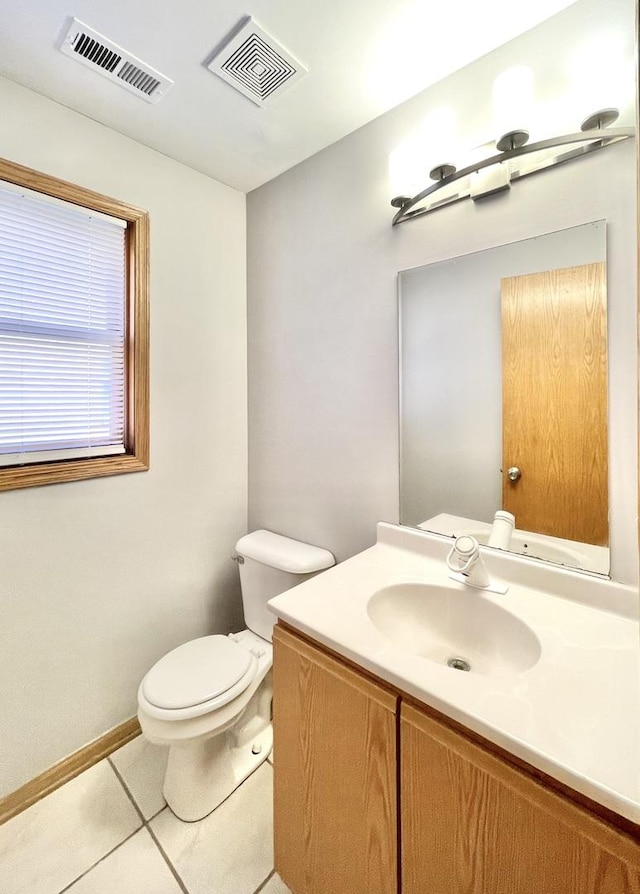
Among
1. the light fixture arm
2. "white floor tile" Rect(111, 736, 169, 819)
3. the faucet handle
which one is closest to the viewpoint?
the light fixture arm

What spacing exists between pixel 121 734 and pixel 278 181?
2487 mm

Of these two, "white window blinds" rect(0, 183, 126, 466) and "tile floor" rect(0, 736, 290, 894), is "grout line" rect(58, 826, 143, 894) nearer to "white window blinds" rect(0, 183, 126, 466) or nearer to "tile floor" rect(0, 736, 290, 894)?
"tile floor" rect(0, 736, 290, 894)

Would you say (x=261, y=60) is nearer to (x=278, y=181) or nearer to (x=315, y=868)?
(x=278, y=181)

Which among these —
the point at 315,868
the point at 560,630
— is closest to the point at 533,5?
the point at 560,630

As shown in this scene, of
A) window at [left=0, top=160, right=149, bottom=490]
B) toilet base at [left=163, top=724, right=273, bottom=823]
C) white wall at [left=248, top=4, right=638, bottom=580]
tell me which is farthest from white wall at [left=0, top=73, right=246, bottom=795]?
toilet base at [left=163, top=724, right=273, bottom=823]

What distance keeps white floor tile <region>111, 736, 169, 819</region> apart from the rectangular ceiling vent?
244 centimetres

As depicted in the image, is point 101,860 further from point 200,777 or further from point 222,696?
point 222,696

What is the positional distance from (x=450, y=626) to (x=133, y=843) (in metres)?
1.22

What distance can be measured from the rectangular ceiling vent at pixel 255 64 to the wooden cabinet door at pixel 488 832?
174 cm

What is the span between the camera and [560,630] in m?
0.89

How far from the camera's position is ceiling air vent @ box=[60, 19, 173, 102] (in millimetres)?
1100

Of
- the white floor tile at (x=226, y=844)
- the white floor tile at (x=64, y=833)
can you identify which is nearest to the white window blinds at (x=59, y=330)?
the white floor tile at (x=64, y=833)

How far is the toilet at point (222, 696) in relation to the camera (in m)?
1.23

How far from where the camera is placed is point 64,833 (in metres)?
1.24
